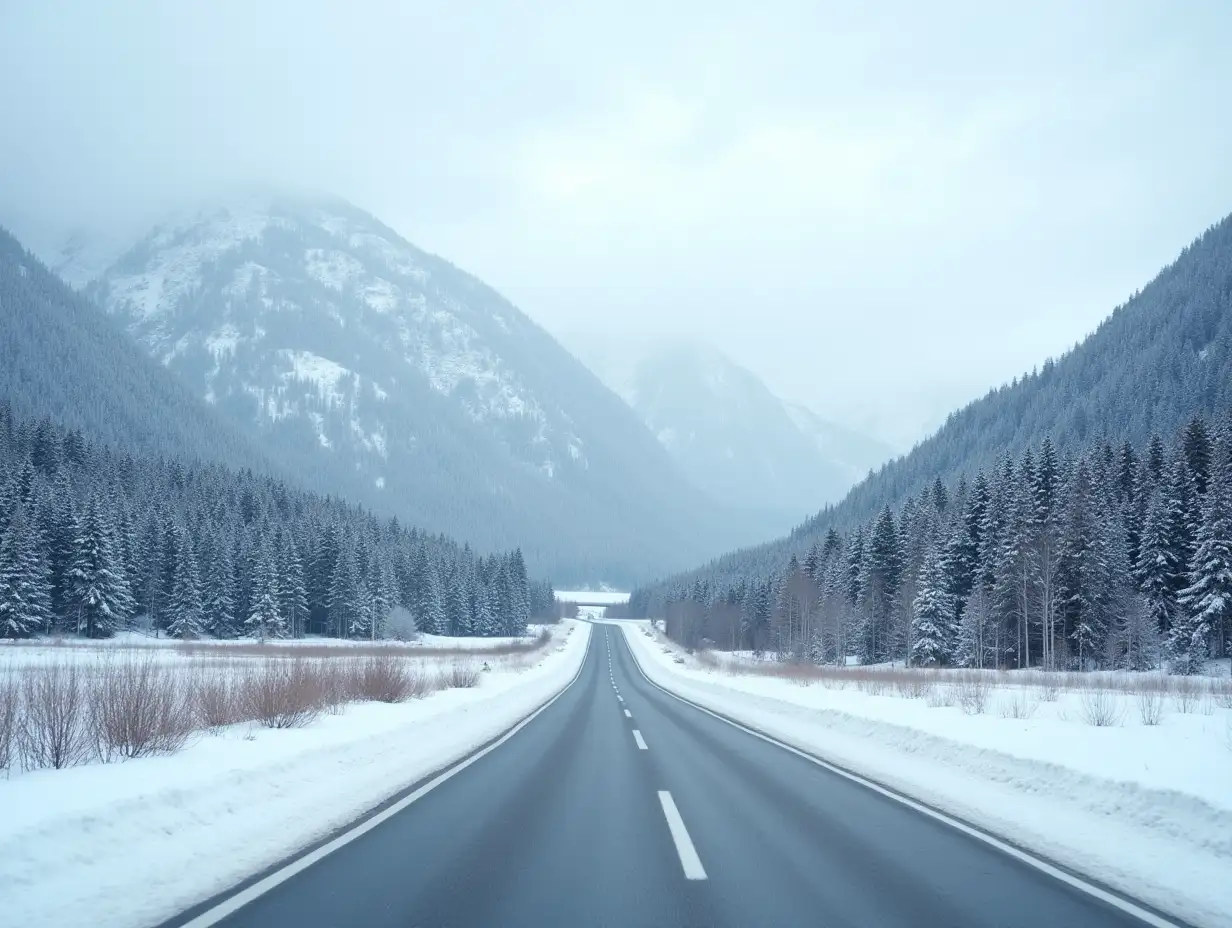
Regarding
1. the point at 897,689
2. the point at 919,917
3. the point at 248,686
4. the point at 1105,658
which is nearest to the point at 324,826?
the point at 919,917

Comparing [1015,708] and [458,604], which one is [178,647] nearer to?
[1015,708]

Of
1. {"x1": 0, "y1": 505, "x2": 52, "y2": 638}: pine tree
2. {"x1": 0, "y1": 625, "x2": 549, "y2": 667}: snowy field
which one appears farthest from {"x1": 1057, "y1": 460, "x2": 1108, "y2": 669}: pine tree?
{"x1": 0, "y1": 505, "x2": 52, "y2": 638}: pine tree

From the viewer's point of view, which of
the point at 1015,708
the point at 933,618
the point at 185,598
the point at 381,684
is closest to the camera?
the point at 1015,708

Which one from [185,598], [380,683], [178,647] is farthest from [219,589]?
[380,683]

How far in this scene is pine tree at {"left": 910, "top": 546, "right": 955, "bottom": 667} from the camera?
58.2m

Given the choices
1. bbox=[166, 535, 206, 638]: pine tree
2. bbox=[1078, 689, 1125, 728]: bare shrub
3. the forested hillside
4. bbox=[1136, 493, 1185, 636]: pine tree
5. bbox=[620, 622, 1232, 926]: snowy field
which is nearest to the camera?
bbox=[620, 622, 1232, 926]: snowy field

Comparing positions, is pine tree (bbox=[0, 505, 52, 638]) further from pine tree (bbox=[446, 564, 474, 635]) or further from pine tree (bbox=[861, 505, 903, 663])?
pine tree (bbox=[861, 505, 903, 663])

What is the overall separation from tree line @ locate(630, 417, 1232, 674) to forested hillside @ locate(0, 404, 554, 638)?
53.4 meters

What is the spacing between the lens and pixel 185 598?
250 ft

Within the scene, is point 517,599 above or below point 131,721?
below

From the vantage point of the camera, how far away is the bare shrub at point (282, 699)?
14844 mm

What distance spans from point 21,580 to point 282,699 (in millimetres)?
56941

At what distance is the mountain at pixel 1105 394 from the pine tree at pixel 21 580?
296 feet

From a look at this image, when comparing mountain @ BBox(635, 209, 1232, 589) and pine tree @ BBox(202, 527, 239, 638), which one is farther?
mountain @ BBox(635, 209, 1232, 589)
